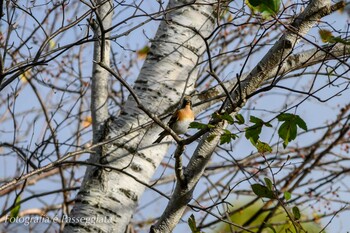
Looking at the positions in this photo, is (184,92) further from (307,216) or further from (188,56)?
(307,216)

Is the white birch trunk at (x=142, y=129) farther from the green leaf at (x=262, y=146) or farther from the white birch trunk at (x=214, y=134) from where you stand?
the green leaf at (x=262, y=146)

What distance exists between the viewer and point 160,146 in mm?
3510

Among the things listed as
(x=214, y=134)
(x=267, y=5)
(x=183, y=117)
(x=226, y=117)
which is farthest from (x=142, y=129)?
(x=267, y=5)

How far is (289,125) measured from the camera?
2303 mm

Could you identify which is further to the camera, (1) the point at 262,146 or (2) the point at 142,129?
(2) the point at 142,129

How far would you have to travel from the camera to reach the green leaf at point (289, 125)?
228 centimetres

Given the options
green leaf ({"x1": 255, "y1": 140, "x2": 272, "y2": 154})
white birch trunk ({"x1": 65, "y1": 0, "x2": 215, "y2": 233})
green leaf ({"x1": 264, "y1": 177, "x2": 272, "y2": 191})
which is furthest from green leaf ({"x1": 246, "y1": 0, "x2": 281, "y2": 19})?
white birch trunk ({"x1": 65, "y1": 0, "x2": 215, "y2": 233})

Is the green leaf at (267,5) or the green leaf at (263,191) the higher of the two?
the green leaf at (267,5)

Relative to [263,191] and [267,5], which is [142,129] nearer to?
[263,191]

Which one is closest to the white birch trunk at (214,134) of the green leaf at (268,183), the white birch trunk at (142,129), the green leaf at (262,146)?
the green leaf at (262,146)

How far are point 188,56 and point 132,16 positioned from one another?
738mm

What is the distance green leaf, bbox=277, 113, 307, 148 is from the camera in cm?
228

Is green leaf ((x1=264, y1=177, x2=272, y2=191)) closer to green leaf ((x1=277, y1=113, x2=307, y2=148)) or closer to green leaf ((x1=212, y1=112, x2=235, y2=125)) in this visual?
green leaf ((x1=277, y1=113, x2=307, y2=148))

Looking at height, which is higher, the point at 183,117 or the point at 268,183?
the point at 183,117
